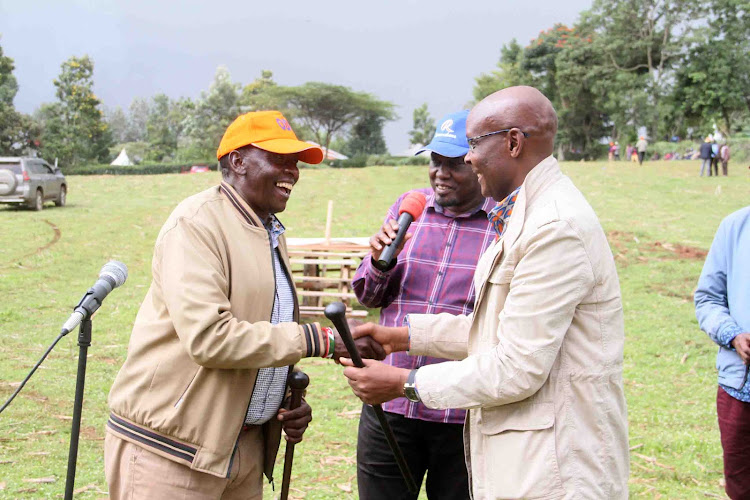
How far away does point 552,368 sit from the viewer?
2.62 metres

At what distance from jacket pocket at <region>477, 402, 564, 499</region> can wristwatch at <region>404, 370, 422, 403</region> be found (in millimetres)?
302

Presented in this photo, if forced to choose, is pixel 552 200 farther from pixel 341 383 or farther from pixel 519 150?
pixel 341 383

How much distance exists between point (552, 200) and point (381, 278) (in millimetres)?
1426

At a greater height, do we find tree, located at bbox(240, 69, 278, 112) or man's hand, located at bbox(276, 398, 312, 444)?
tree, located at bbox(240, 69, 278, 112)

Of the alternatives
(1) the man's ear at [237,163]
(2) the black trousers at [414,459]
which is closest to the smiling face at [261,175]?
(1) the man's ear at [237,163]

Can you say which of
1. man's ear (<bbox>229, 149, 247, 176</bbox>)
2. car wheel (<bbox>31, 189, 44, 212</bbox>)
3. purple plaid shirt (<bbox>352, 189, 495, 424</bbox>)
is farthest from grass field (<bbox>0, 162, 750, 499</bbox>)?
man's ear (<bbox>229, 149, 247, 176</bbox>)

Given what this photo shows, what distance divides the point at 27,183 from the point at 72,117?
3752 centimetres

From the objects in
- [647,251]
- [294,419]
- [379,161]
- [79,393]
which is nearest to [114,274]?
[79,393]

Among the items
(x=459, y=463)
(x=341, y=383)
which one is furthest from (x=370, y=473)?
(x=341, y=383)

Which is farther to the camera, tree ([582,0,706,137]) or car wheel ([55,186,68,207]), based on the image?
tree ([582,0,706,137])

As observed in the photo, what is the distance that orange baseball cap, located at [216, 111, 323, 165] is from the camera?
10.6 feet

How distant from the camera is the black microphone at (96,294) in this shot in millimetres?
2988

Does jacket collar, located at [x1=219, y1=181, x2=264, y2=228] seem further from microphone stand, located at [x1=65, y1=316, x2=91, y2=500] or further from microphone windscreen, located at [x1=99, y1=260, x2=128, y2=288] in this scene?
microphone stand, located at [x1=65, y1=316, x2=91, y2=500]

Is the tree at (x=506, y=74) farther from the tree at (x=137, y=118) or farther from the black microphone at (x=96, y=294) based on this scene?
the tree at (x=137, y=118)
